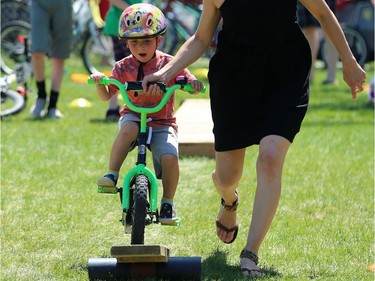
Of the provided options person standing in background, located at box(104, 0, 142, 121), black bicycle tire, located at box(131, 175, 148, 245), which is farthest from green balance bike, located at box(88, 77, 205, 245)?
person standing in background, located at box(104, 0, 142, 121)

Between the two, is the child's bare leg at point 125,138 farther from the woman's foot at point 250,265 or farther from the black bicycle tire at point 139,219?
the woman's foot at point 250,265

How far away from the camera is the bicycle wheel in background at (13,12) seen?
53.3 feet

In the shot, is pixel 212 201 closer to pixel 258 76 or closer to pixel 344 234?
pixel 344 234

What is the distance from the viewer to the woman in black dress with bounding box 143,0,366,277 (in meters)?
5.13

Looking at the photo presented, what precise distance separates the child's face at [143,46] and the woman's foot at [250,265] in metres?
1.30

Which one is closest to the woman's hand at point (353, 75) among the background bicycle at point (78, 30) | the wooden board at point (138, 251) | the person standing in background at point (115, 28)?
the wooden board at point (138, 251)

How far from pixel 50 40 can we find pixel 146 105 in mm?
5562

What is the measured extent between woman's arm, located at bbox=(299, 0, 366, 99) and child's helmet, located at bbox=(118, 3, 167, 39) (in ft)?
2.86

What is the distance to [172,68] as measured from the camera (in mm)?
5301

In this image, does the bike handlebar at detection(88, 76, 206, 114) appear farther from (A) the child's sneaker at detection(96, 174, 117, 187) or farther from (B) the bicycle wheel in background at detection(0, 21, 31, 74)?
(B) the bicycle wheel in background at detection(0, 21, 31, 74)

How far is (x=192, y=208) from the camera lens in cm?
694

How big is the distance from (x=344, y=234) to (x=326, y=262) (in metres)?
0.72

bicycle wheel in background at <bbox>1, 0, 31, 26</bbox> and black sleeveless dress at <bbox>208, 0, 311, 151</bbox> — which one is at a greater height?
bicycle wheel in background at <bbox>1, 0, 31, 26</bbox>

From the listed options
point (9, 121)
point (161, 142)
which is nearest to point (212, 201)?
point (161, 142)
